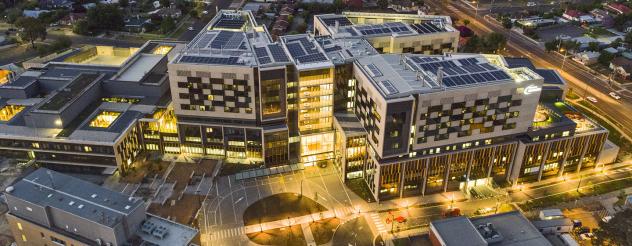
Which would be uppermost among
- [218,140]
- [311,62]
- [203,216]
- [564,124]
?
[311,62]

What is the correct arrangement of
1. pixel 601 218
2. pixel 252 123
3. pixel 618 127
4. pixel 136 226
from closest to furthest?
1. pixel 136 226
2. pixel 601 218
3. pixel 252 123
4. pixel 618 127

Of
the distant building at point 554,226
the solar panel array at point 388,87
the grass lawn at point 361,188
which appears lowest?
the grass lawn at point 361,188

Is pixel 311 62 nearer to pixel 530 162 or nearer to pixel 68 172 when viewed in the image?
pixel 530 162

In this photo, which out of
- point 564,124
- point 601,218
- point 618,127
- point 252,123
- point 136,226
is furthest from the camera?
point 618,127

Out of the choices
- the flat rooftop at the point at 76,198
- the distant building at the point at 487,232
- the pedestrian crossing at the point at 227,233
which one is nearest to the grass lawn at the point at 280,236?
the pedestrian crossing at the point at 227,233

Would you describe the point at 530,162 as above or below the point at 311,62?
below

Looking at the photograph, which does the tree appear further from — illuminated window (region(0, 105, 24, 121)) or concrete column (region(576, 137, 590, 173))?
illuminated window (region(0, 105, 24, 121))

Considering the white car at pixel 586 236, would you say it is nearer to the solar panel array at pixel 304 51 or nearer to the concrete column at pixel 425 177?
the concrete column at pixel 425 177

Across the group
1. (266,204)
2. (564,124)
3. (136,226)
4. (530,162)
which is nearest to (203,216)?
(266,204)
